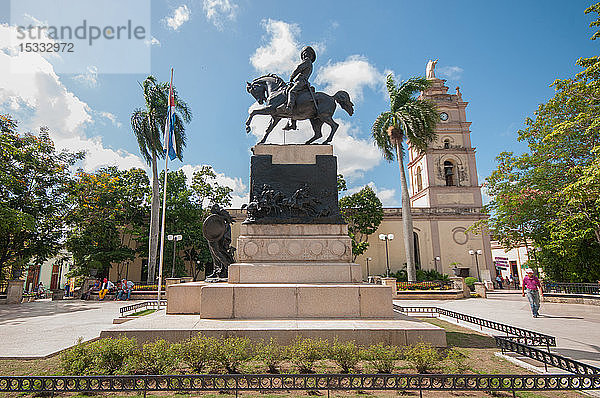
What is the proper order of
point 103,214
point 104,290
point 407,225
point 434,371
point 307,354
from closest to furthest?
point 307,354 < point 434,371 < point 104,290 < point 407,225 < point 103,214

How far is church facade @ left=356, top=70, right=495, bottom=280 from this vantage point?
39219mm

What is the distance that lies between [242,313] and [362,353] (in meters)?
3.19

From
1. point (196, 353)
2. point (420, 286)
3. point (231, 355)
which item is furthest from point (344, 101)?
point (420, 286)

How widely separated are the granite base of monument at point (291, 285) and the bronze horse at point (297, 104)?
1153 millimetres

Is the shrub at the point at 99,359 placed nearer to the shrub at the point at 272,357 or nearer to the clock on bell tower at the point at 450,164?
the shrub at the point at 272,357

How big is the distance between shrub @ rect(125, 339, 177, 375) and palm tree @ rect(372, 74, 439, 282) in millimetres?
22194

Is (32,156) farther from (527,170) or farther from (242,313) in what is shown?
(527,170)

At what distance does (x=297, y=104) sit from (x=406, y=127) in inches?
634

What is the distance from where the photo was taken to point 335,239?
921 centimetres

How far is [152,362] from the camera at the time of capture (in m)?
4.91

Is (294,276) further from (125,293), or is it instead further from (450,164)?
(450,164)

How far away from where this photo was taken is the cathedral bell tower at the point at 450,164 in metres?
41.0

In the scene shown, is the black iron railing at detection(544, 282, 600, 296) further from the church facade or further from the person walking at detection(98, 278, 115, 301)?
the person walking at detection(98, 278, 115, 301)

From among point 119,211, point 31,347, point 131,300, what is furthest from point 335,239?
point 119,211
